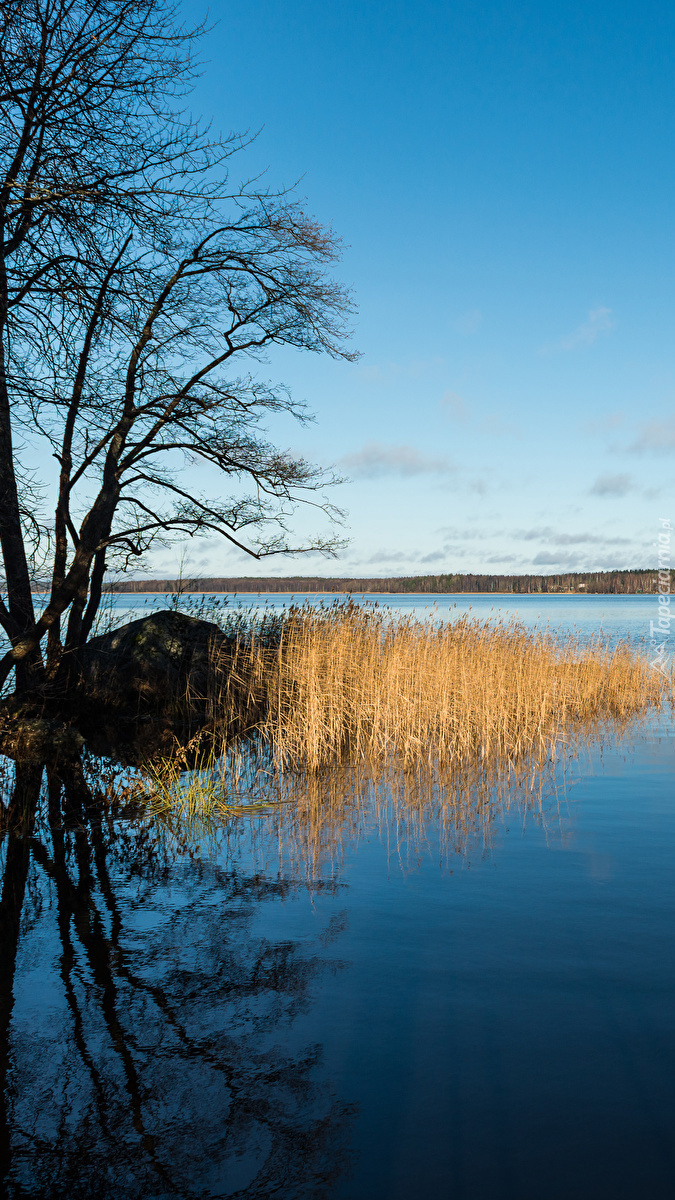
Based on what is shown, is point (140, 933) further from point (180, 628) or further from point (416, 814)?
point (180, 628)

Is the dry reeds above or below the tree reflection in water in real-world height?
above

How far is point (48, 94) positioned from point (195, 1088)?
9.12 m

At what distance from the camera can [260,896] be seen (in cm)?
537

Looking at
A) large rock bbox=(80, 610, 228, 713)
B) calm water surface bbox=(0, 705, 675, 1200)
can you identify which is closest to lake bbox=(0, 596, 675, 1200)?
calm water surface bbox=(0, 705, 675, 1200)

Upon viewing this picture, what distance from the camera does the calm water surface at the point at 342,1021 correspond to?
282 cm

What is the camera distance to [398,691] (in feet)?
37.0

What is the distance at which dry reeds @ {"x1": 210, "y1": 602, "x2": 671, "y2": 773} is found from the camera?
1052cm

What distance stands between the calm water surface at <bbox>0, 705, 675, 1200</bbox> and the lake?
0.04 feet

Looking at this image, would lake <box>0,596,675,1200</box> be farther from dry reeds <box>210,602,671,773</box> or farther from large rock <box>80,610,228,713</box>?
large rock <box>80,610,228,713</box>

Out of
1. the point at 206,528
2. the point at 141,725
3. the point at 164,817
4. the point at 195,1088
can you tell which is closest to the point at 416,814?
the point at 164,817

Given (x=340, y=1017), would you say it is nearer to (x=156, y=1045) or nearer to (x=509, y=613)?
(x=156, y=1045)

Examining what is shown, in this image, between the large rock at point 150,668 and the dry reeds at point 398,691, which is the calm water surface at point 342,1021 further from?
the large rock at point 150,668

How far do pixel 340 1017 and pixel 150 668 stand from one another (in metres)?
10.9

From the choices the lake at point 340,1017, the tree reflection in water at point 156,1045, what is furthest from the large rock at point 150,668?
the tree reflection in water at point 156,1045
